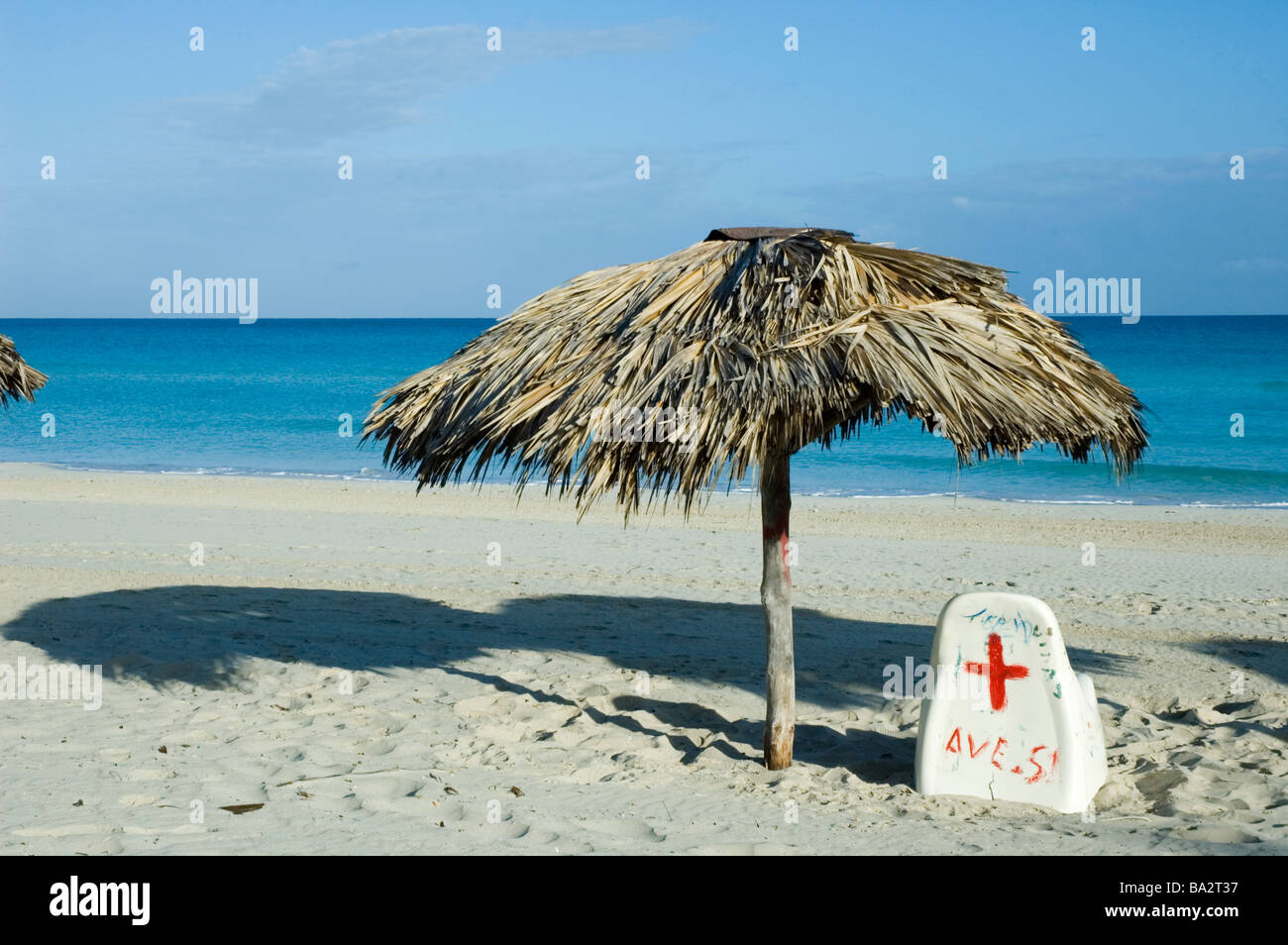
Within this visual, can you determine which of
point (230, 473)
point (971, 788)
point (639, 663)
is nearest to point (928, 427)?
point (971, 788)

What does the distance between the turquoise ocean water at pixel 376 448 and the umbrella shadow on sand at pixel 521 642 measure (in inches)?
81.4

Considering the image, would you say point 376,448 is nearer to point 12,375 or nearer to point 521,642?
point 12,375

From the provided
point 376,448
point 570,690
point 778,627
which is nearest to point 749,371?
point 778,627

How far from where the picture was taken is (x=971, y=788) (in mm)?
4637

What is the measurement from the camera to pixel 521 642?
25.2 ft

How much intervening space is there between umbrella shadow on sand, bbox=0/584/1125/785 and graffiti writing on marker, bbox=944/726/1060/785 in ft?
1.92

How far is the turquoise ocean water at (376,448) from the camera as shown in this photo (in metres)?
20.8

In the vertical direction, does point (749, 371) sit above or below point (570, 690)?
above

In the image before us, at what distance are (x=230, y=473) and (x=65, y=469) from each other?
3.45 meters

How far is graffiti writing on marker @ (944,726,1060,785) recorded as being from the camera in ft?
14.8

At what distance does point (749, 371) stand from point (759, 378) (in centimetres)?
6

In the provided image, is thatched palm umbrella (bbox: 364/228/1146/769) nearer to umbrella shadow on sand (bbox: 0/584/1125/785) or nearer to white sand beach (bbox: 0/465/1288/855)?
umbrella shadow on sand (bbox: 0/584/1125/785)

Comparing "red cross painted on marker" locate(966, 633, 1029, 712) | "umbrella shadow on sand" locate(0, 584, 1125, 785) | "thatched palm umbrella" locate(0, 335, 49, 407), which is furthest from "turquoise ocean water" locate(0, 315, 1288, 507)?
"red cross painted on marker" locate(966, 633, 1029, 712)
